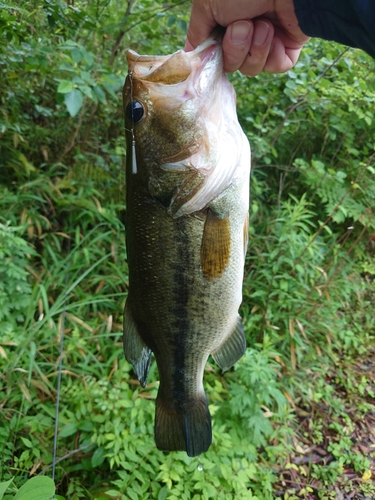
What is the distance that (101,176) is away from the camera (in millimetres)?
3498

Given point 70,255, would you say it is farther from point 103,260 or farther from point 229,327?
point 229,327

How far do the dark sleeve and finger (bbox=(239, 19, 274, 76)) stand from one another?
0.42 feet

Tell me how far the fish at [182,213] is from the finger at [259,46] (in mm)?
142

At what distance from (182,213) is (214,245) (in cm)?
17

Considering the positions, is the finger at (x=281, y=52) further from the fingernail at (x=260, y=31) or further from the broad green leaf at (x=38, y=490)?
the broad green leaf at (x=38, y=490)

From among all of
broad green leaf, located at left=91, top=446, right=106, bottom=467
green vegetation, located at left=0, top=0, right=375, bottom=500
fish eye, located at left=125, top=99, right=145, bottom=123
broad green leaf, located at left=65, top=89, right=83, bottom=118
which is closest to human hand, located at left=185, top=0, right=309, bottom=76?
fish eye, located at left=125, top=99, right=145, bottom=123

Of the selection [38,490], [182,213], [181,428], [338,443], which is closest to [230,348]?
[181,428]

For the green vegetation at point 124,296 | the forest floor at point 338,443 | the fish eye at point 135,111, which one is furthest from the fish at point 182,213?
the forest floor at point 338,443

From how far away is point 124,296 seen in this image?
10.5ft

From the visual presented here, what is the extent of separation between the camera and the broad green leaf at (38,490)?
3.45ft

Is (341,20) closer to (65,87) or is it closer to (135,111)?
(135,111)

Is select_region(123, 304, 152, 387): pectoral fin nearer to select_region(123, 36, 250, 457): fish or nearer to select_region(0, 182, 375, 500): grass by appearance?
select_region(123, 36, 250, 457): fish

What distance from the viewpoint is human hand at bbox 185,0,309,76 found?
1267 millimetres

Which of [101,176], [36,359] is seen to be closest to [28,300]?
[36,359]
